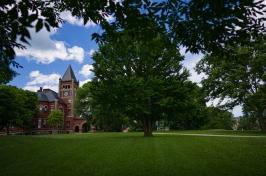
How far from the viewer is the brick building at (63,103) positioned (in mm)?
89938

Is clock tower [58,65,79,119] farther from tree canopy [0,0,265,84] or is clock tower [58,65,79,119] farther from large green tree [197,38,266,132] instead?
tree canopy [0,0,265,84]

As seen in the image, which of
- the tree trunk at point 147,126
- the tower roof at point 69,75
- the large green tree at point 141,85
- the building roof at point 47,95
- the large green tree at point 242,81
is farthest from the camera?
the tower roof at point 69,75

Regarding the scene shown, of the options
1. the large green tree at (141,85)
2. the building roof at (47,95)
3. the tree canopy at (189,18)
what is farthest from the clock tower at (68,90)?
the tree canopy at (189,18)

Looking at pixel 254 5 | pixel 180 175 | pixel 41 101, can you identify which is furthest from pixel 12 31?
pixel 41 101

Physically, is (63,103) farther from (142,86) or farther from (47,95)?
(142,86)

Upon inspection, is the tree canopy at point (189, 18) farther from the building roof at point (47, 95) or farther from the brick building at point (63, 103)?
the building roof at point (47, 95)

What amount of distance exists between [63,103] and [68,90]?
630 centimetres

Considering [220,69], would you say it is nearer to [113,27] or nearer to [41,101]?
[113,27]

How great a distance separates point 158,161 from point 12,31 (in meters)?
9.40

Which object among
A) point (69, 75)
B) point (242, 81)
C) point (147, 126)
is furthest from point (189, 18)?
point (69, 75)

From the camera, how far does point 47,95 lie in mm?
97438

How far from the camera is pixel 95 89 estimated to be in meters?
34.4

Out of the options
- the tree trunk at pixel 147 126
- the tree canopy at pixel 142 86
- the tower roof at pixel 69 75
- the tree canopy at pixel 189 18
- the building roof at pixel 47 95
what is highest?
the tower roof at pixel 69 75

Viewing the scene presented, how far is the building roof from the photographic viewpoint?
95.4 metres
